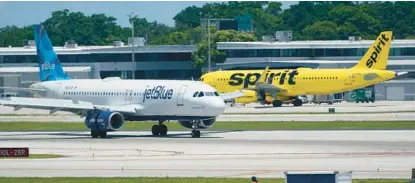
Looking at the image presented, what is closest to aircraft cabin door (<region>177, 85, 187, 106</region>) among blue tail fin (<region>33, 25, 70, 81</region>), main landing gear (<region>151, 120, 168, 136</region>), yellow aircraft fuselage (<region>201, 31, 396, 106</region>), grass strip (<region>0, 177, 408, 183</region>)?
main landing gear (<region>151, 120, 168, 136</region>)

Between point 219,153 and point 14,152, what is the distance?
9926mm

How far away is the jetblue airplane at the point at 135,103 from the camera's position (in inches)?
2928

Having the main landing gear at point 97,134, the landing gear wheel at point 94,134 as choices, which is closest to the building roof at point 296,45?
the main landing gear at point 97,134

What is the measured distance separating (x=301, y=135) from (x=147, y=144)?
10.6 meters

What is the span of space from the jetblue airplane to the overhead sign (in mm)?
15074

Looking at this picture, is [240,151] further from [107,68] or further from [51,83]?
[107,68]

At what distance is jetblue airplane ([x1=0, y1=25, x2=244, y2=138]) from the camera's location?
244 feet

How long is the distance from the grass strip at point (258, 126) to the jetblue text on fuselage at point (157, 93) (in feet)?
27.1

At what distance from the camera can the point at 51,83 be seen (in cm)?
8519

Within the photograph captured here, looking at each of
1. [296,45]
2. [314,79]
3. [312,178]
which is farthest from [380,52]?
[312,178]

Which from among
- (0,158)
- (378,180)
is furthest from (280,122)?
(378,180)

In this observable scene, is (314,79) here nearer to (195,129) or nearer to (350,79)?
(350,79)

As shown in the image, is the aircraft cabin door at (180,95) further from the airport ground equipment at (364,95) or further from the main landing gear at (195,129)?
the airport ground equipment at (364,95)

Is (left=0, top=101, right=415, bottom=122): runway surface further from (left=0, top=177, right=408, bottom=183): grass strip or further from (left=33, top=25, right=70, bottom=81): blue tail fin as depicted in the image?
(left=0, top=177, right=408, bottom=183): grass strip
